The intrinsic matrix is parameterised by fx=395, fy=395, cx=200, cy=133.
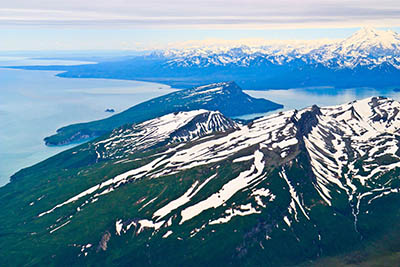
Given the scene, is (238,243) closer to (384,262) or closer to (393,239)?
(384,262)

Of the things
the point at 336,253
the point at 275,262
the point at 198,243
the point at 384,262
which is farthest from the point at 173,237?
the point at 384,262

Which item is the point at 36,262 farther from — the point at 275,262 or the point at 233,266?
the point at 275,262

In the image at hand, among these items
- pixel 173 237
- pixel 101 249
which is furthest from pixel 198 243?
pixel 101 249

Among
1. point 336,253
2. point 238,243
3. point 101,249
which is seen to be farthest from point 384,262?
point 101,249

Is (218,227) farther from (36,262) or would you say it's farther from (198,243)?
(36,262)

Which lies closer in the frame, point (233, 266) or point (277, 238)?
point (233, 266)

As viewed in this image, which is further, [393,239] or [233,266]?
[393,239]

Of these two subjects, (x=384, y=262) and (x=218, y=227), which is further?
(x=218, y=227)
